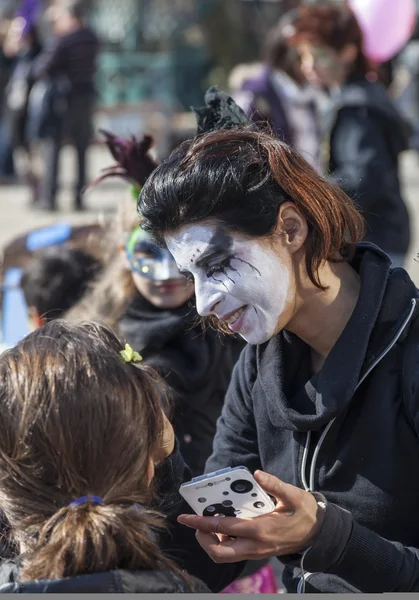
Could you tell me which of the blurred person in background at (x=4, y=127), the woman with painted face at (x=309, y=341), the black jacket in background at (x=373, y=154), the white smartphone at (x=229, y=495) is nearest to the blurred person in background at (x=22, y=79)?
the blurred person in background at (x=4, y=127)

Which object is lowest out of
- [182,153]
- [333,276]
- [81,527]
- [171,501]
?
[171,501]

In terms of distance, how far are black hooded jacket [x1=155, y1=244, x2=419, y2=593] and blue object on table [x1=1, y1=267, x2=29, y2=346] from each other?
6.93ft

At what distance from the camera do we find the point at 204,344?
3.10 meters

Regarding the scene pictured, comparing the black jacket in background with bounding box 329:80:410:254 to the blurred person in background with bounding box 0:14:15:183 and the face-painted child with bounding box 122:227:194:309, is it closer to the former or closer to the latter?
the face-painted child with bounding box 122:227:194:309

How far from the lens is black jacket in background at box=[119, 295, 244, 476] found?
9.98ft

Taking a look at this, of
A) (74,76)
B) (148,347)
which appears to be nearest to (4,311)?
(148,347)

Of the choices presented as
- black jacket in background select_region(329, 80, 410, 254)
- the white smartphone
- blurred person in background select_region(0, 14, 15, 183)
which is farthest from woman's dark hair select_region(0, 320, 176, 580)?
blurred person in background select_region(0, 14, 15, 183)

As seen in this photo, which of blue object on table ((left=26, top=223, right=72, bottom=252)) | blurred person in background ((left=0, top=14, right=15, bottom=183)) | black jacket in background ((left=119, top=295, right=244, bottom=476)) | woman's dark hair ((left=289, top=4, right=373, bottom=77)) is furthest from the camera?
blurred person in background ((left=0, top=14, right=15, bottom=183))

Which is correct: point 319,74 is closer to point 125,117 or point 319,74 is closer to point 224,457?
point 224,457

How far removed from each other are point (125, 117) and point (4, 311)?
9.57m

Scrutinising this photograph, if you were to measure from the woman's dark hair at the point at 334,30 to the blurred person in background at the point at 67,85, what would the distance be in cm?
479

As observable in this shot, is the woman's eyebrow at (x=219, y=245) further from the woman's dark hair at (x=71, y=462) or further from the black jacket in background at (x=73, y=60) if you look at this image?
the black jacket in background at (x=73, y=60)

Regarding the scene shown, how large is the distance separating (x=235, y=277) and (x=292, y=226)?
0.51 ft

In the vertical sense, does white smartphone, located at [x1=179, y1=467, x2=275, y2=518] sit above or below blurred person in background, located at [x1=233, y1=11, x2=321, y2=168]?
below
